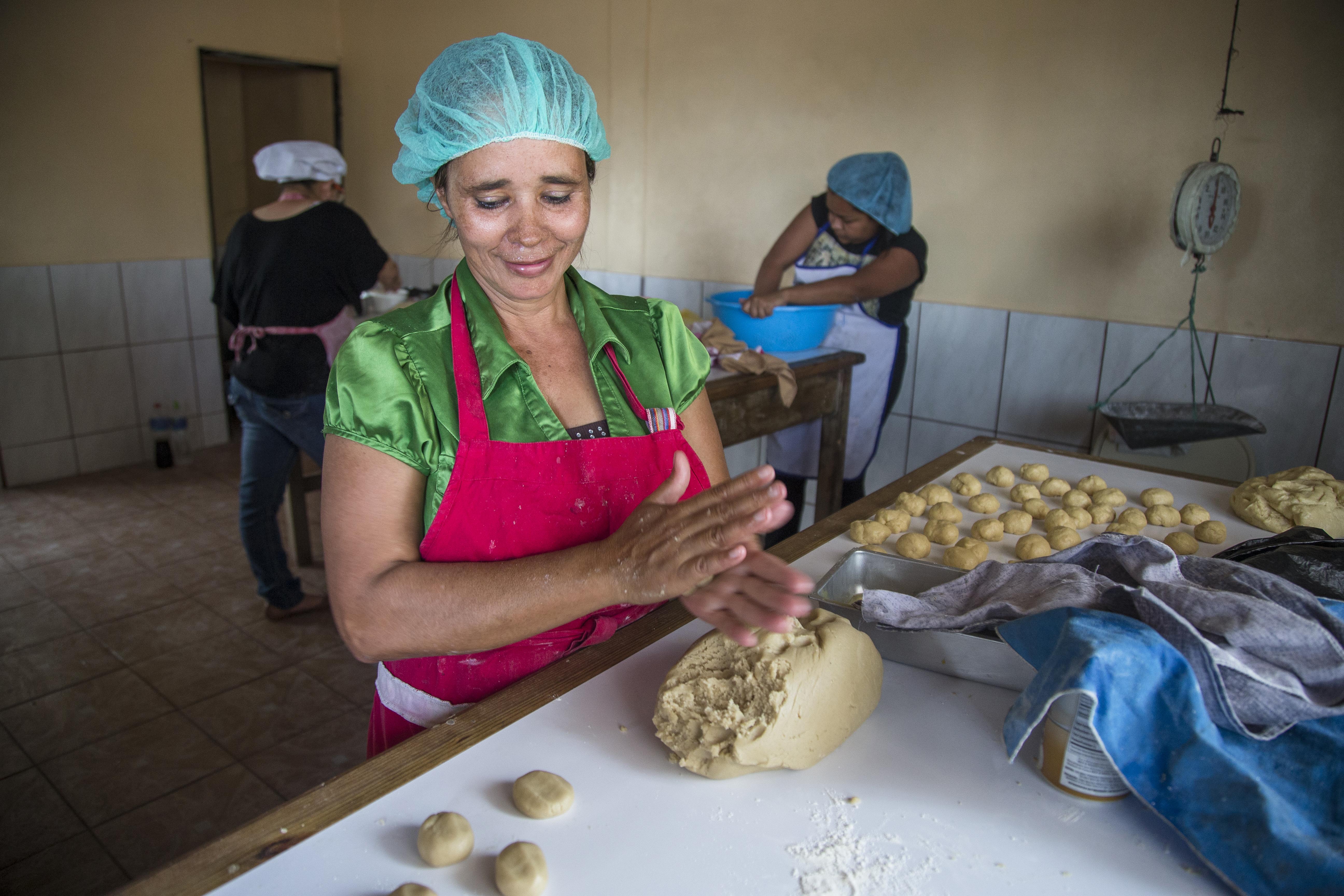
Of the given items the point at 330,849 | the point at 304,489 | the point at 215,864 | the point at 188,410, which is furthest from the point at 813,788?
the point at 188,410

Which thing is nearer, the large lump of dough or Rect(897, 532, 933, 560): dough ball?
Rect(897, 532, 933, 560): dough ball

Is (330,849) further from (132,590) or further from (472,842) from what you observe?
(132,590)

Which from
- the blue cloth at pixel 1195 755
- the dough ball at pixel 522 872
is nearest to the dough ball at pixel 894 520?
the blue cloth at pixel 1195 755

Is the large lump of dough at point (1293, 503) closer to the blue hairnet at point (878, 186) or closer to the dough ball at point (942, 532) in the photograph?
the dough ball at point (942, 532)

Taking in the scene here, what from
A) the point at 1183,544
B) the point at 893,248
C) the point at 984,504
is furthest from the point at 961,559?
the point at 893,248

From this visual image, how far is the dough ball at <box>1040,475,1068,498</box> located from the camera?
2059 millimetres

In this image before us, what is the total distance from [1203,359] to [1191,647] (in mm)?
2655

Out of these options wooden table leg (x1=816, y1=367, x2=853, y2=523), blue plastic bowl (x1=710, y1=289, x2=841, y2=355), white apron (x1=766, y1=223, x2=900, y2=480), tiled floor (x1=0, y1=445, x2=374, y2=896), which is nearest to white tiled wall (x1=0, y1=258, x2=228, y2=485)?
tiled floor (x1=0, y1=445, x2=374, y2=896)

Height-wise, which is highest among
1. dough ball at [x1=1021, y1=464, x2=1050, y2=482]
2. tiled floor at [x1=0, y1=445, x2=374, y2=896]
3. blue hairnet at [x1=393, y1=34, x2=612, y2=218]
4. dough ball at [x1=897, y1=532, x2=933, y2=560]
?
blue hairnet at [x1=393, y1=34, x2=612, y2=218]

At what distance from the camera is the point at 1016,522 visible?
72.2 inches

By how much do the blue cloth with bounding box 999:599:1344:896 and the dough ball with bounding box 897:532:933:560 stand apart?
67 cm

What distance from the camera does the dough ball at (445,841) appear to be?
87 cm

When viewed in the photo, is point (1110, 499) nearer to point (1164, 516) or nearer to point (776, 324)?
point (1164, 516)

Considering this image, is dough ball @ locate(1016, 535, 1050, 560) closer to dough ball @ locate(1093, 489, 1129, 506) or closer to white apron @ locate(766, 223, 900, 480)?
dough ball @ locate(1093, 489, 1129, 506)
